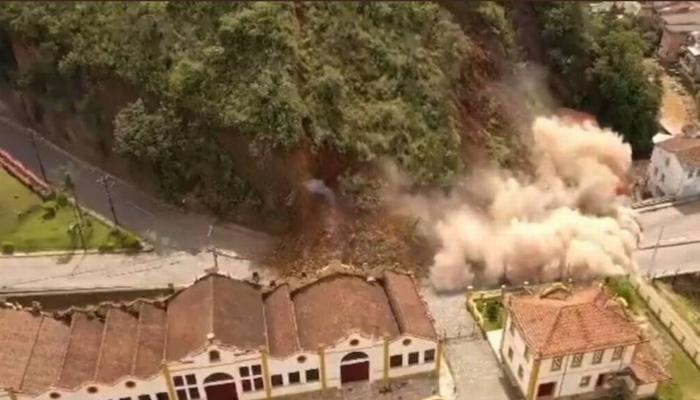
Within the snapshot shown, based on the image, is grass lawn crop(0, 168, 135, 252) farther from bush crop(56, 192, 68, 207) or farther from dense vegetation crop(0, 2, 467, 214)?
dense vegetation crop(0, 2, 467, 214)

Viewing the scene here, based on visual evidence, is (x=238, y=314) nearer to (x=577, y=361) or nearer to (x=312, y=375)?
(x=312, y=375)

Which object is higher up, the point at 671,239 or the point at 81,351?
the point at 671,239

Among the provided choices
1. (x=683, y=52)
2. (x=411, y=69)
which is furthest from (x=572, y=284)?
(x=683, y=52)

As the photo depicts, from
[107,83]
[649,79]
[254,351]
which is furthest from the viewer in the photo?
[649,79]

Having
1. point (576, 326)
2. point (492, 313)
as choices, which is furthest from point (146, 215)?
point (576, 326)

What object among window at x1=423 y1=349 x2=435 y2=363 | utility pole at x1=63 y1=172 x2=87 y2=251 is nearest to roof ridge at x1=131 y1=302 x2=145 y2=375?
utility pole at x1=63 y1=172 x2=87 y2=251

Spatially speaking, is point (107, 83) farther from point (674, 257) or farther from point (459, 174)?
point (674, 257)

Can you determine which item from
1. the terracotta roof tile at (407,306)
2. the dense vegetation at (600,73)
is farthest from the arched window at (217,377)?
the dense vegetation at (600,73)
